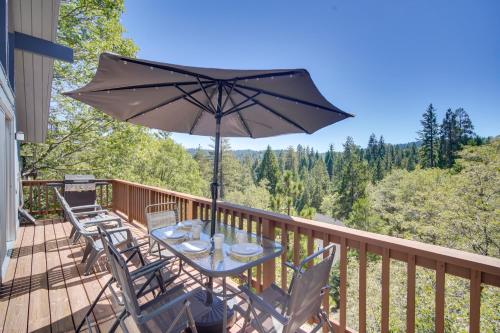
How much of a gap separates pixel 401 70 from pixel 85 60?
116 ft

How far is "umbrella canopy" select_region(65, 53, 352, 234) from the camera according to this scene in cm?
189

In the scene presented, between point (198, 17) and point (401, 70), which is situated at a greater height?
point (401, 70)

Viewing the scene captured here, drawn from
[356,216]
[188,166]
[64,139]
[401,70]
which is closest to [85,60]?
[64,139]

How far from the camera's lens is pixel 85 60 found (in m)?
9.18

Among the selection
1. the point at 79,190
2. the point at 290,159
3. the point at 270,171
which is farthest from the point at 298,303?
the point at 290,159

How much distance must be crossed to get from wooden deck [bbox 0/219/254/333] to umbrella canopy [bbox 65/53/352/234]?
5.44 ft

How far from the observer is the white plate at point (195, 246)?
208 cm

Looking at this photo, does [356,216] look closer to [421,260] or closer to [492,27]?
[492,27]

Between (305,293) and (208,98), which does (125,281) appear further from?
(208,98)

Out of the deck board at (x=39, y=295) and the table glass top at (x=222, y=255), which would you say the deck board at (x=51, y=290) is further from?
the table glass top at (x=222, y=255)

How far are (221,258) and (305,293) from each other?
777mm

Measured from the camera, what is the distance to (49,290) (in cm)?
287

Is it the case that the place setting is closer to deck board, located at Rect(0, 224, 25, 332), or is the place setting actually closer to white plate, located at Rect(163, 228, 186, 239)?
white plate, located at Rect(163, 228, 186, 239)

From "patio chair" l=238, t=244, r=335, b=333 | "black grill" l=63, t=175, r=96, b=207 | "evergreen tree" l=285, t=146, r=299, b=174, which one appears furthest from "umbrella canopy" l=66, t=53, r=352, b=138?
"evergreen tree" l=285, t=146, r=299, b=174
